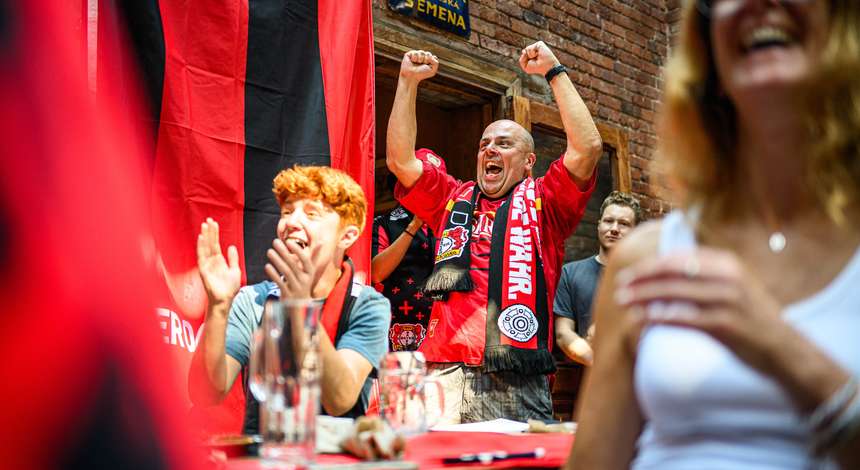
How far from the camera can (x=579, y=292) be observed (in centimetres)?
357

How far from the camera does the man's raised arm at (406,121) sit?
305 centimetres

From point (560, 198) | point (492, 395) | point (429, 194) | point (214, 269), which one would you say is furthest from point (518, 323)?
point (214, 269)

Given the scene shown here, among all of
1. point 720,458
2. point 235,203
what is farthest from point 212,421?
point 720,458

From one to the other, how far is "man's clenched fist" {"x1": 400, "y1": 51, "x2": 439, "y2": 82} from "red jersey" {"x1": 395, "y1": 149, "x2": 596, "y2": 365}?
1.24ft

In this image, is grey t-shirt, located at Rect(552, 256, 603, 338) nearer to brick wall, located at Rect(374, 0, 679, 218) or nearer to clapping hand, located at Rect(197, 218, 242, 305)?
brick wall, located at Rect(374, 0, 679, 218)

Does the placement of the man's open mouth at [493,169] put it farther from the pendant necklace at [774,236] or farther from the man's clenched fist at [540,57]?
the pendant necklace at [774,236]

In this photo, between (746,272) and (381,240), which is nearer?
(746,272)

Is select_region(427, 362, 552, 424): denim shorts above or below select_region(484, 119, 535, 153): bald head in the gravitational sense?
below

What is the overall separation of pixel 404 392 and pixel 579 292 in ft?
7.33

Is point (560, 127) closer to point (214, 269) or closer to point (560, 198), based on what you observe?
point (560, 198)

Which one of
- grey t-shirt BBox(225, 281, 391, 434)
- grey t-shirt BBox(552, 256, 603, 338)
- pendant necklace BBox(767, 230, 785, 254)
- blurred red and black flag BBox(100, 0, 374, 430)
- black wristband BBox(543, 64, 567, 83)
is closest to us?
pendant necklace BBox(767, 230, 785, 254)

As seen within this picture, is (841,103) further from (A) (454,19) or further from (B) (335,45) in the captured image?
(A) (454,19)

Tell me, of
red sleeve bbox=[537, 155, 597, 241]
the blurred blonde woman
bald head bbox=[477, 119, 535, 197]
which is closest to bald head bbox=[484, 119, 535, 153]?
bald head bbox=[477, 119, 535, 197]

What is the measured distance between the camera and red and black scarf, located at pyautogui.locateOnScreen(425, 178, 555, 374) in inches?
112
